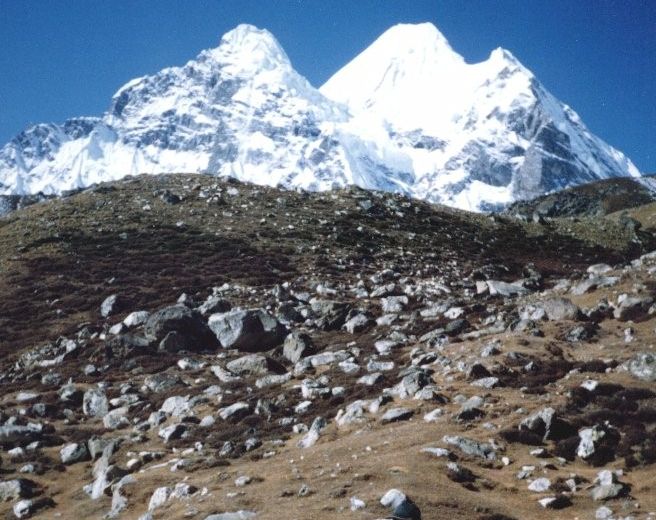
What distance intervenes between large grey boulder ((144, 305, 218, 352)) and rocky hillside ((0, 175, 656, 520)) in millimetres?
129

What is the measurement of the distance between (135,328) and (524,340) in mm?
23227

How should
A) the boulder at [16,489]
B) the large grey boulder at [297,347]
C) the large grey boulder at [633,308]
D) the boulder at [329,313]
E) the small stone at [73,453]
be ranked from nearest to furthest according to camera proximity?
the boulder at [16,489] < the small stone at [73,453] < the large grey boulder at [633,308] < the large grey boulder at [297,347] < the boulder at [329,313]

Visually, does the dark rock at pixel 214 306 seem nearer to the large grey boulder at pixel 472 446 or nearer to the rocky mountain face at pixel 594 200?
the large grey boulder at pixel 472 446

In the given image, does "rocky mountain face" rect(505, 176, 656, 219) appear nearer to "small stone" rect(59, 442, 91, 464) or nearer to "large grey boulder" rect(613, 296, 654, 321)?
"large grey boulder" rect(613, 296, 654, 321)

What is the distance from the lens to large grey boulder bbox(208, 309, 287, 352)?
125 feet

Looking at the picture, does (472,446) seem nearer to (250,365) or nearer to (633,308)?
(633,308)

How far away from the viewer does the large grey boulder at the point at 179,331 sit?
37875 mm

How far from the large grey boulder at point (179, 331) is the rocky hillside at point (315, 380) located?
0.42ft

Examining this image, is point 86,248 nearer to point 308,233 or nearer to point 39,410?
point 308,233

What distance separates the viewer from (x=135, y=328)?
40.8m

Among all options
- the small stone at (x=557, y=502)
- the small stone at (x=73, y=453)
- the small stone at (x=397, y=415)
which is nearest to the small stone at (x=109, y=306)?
the small stone at (x=73, y=453)

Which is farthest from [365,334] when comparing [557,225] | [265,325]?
[557,225]

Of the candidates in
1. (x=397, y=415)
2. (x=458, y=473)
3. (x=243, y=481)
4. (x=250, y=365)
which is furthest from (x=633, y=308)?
(x=243, y=481)

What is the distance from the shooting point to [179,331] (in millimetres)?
38375
